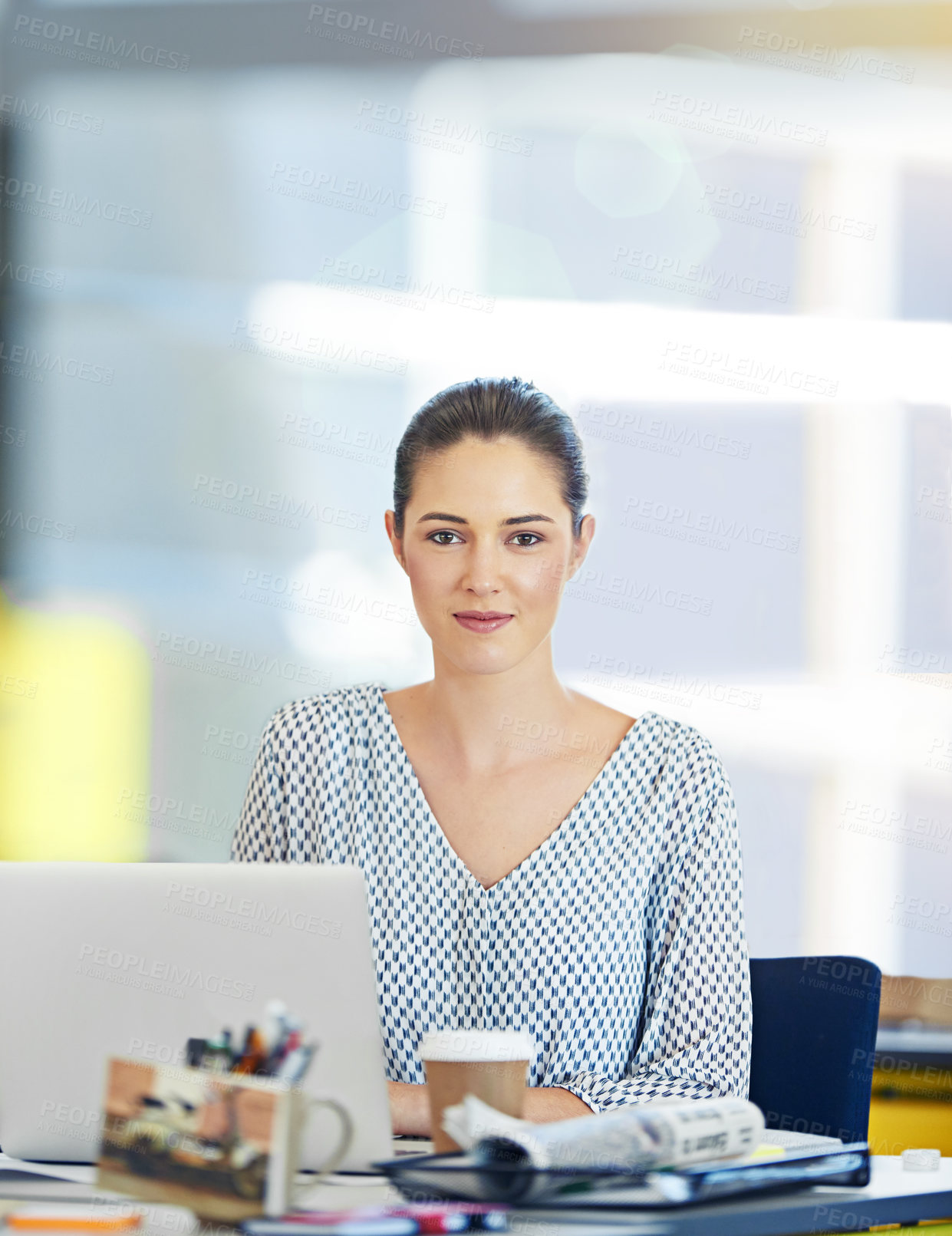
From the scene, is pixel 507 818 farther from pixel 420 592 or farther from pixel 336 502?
pixel 336 502

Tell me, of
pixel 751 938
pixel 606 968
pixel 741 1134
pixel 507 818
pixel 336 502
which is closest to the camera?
pixel 741 1134

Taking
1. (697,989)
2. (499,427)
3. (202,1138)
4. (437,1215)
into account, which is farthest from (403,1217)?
(499,427)

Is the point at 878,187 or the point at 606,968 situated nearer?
the point at 606,968

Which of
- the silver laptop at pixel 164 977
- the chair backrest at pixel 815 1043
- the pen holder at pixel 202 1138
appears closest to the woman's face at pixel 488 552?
the chair backrest at pixel 815 1043

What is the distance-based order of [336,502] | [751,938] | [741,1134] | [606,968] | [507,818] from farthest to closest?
1. [336,502]
2. [751,938]
3. [507,818]
4. [606,968]
5. [741,1134]

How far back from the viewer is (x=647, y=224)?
9.75ft

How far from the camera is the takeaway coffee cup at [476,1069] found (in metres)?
1.11

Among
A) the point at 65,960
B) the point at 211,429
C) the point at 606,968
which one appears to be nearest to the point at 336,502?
the point at 211,429

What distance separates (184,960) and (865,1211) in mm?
603

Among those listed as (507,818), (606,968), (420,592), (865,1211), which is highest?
(420,592)

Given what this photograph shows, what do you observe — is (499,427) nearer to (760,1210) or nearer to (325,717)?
(325,717)

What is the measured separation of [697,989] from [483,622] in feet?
1.81

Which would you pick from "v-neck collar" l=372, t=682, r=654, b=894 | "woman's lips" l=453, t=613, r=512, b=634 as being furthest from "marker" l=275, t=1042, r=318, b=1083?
"woman's lips" l=453, t=613, r=512, b=634

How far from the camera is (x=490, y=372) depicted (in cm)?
300
